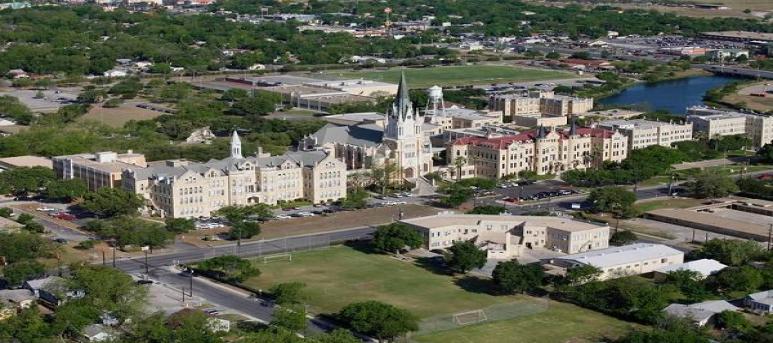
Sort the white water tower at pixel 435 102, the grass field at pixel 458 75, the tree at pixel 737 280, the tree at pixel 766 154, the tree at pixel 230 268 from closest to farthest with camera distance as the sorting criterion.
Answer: the tree at pixel 737 280, the tree at pixel 230 268, the tree at pixel 766 154, the white water tower at pixel 435 102, the grass field at pixel 458 75

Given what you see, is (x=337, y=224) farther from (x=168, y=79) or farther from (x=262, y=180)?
(x=168, y=79)

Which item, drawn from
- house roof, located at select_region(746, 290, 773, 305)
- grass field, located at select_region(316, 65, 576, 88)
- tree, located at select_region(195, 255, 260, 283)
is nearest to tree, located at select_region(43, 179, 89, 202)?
tree, located at select_region(195, 255, 260, 283)

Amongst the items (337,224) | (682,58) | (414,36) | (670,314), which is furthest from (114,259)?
(414,36)

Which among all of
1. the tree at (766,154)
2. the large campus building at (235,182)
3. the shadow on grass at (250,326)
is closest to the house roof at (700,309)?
the shadow on grass at (250,326)

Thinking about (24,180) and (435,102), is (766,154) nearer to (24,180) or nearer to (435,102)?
(435,102)

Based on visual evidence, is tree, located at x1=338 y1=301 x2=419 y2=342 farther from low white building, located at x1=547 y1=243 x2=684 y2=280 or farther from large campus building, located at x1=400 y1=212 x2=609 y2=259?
large campus building, located at x1=400 y1=212 x2=609 y2=259

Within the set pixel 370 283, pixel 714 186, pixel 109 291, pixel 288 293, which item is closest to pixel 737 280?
pixel 370 283

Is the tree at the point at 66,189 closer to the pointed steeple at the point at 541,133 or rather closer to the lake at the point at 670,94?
the pointed steeple at the point at 541,133
